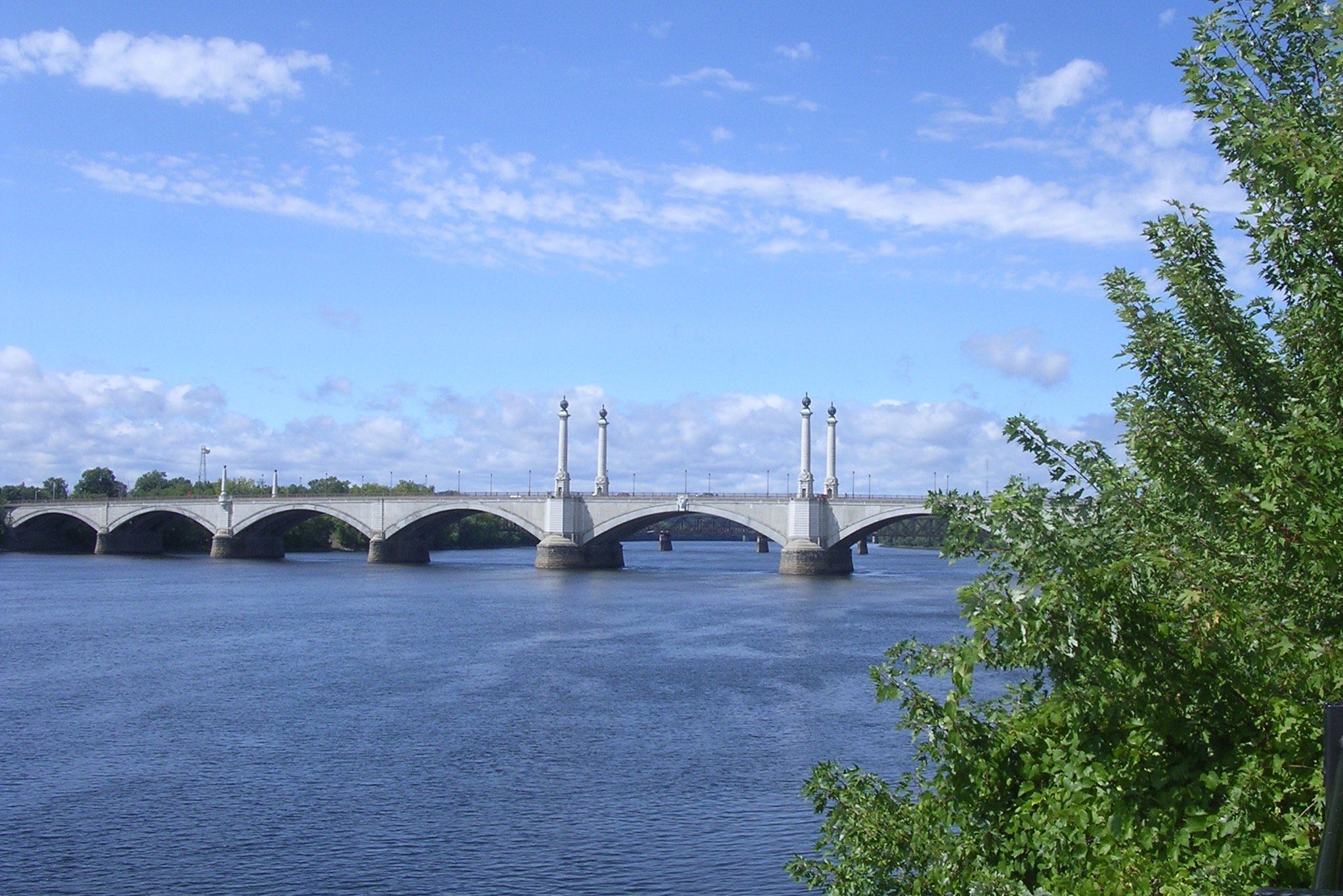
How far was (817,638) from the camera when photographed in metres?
37.3

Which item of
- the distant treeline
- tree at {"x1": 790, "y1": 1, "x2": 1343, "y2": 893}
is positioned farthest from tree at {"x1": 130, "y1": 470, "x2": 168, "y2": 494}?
tree at {"x1": 790, "y1": 1, "x2": 1343, "y2": 893}

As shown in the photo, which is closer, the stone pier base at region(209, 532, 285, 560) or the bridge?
the bridge

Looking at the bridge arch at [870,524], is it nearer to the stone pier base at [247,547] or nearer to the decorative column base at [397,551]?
the decorative column base at [397,551]

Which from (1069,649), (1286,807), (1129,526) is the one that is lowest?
(1286,807)

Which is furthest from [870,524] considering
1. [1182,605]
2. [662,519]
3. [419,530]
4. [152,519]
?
[1182,605]

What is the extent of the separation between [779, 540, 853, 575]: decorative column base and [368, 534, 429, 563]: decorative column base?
26.8 m

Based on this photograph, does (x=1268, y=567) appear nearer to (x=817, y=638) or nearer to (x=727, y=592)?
(x=817, y=638)

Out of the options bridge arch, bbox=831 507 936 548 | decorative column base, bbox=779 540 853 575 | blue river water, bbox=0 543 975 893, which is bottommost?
blue river water, bbox=0 543 975 893

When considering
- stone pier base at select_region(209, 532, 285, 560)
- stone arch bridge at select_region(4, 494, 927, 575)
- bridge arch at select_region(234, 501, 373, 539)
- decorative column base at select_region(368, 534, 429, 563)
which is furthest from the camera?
stone pier base at select_region(209, 532, 285, 560)

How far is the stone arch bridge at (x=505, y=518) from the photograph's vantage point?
232ft

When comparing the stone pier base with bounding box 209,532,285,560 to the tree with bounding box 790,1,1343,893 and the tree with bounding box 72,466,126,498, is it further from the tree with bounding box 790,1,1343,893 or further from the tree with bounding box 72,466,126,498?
the tree with bounding box 790,1,1343,893

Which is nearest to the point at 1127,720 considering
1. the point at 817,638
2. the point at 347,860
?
the point at 347,860

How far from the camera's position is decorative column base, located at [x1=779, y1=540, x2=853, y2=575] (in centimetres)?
7044

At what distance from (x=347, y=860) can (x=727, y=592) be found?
44211 mm
